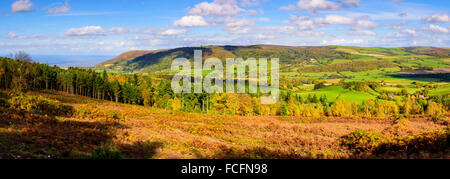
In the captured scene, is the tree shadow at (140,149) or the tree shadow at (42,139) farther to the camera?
the tree shadow at (140,149)

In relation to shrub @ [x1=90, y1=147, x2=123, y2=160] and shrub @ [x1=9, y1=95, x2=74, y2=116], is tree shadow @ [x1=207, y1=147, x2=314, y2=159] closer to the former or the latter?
shrub @ [x1=90, y1=147, x2=123, y2=160]

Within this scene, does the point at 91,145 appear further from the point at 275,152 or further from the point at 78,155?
the point at 275,152

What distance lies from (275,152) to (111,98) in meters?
101

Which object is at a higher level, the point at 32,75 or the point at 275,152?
the point at 32,75

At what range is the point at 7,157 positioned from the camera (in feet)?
31.8

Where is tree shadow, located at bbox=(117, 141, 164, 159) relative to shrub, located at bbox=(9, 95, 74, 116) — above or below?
below

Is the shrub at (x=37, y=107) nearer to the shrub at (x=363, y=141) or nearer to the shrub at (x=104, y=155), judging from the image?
the shrub at (x=104, y=155)

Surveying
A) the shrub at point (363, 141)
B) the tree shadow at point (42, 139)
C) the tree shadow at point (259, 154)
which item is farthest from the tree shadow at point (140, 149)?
the shrub at point (363, 141)

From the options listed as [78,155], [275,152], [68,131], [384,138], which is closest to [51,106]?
[68,131]

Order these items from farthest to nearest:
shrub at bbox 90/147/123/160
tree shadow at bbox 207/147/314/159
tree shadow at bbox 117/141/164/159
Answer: tree shadow at bbox 207/147/314/159 → tree shadow at bbox 117/141/164/159 → shrub at bbox 90/147/123/160

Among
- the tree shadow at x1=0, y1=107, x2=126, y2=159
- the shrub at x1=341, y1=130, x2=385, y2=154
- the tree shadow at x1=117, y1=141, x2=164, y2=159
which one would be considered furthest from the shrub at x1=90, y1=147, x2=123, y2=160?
the shrub at x1=341, y1=130, x2=385, y2=154

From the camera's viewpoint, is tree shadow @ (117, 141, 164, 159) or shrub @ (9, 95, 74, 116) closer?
tree shadow @ (117, 141, 164, 159)

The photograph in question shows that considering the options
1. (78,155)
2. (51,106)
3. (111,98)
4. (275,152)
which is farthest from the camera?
(111,98)

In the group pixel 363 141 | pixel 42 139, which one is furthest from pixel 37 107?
pixel 363 141
